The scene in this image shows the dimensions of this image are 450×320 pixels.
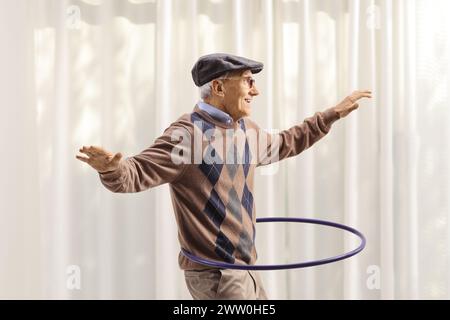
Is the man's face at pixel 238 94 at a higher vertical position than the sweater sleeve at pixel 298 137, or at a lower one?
higher

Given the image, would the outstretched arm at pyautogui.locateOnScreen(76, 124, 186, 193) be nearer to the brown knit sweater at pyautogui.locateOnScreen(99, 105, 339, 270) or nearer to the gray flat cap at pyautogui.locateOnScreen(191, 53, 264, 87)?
the brown knit sweater at pyautogui.locateOnScreen(99, 105, 339, 270)

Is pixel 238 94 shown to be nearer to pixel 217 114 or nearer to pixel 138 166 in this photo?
pixel 217 114

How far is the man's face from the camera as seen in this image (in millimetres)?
1418

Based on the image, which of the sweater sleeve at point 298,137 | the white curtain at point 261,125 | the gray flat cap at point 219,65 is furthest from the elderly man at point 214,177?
the white curtain at point 261,125

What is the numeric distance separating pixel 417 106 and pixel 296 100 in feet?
1.56

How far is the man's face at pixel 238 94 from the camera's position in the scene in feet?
4.65

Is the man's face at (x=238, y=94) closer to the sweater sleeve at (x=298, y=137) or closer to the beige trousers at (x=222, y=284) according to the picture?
the sweater sleeve at (x=298, y=137)

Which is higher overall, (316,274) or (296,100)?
(296,100)

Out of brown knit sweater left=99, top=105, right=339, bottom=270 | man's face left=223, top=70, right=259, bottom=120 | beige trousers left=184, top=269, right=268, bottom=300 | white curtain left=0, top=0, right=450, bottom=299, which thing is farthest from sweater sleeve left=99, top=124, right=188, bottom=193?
white curtain left=0, top=0, right=450, bottom=299

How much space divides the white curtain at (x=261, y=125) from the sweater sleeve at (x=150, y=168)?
92 centimetres

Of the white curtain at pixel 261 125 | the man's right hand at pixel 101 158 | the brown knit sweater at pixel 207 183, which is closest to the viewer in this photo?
the man's right hand at pixel 101 158
